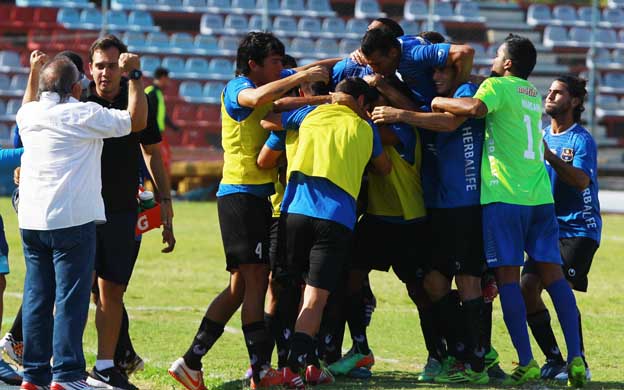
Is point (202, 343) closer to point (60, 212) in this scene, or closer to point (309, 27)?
point (60, 212)

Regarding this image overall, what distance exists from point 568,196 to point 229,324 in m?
3.16

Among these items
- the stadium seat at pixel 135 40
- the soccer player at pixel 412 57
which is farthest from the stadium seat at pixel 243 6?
the soccer player at pixel 412 57

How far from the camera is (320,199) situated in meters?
6.39

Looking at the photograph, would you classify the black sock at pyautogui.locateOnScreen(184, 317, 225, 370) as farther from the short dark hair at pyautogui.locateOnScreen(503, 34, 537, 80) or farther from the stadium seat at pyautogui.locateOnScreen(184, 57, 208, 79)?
the stadium seat at pyautogui.locateOnScreen(184, 57, 208, 79)

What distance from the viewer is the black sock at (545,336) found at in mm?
7273

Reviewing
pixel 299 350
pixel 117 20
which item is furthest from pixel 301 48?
pixel 299 350

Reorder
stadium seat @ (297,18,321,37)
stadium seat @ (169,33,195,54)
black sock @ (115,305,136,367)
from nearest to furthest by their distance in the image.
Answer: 1. black sock @ (115,305,136,367)
2. stadium seat @ (169,33,195,54)
3. stadium seat @ (297,18,321,37)

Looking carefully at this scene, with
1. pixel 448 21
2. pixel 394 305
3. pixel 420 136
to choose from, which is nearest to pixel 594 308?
pixel 394 305

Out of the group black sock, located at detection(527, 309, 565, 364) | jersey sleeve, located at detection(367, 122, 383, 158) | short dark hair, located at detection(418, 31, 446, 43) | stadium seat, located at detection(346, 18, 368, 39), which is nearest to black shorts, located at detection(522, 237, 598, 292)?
black sock, located at detection(527, 309, 565, 364)

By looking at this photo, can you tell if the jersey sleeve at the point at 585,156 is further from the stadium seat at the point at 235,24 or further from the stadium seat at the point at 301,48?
the stadium seat at the point at 235,24

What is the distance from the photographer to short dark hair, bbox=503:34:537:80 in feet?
Result: 22.7

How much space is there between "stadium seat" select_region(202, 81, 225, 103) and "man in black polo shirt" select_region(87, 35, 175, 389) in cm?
1795

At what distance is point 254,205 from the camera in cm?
665

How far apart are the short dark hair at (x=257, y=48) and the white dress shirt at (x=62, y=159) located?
0.97 m
